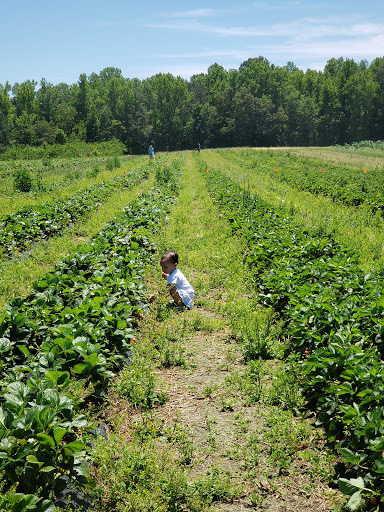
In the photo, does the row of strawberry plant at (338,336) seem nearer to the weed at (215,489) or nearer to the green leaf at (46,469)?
the weed at (215,489)

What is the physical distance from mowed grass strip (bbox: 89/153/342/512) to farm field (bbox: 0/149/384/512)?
18mm

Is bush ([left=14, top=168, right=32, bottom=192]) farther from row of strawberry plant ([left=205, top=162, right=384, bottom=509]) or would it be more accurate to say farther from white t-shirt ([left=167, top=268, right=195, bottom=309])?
white t-shirt ([left=167, top=268, right=195, bottom=309])

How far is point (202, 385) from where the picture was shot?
202 inches

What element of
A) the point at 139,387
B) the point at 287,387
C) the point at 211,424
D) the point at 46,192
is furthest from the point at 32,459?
the point at 46,192

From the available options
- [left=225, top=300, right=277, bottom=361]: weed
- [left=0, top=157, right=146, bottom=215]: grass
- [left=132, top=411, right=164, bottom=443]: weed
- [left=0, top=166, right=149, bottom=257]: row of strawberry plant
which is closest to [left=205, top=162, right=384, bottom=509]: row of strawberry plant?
[left=225, top=300, right=277, bottom=361]: weed

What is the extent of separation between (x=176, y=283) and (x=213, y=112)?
78147 millimetres

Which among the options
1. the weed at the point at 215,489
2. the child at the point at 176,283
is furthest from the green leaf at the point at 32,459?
the child at the point at 176,283

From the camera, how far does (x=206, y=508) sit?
3338 mm

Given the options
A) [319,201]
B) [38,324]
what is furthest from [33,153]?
[38,324]

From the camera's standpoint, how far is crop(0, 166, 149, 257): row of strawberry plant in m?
11.1

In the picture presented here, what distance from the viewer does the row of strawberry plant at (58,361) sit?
301cm

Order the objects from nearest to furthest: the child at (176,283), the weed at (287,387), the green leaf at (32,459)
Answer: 1. the green leaf at (32,459)
2. the weed at (287,387)
3. the child at (176,283)

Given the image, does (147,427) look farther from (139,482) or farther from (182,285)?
(182,285)

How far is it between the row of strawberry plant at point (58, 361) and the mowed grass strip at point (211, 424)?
1.10 feet
